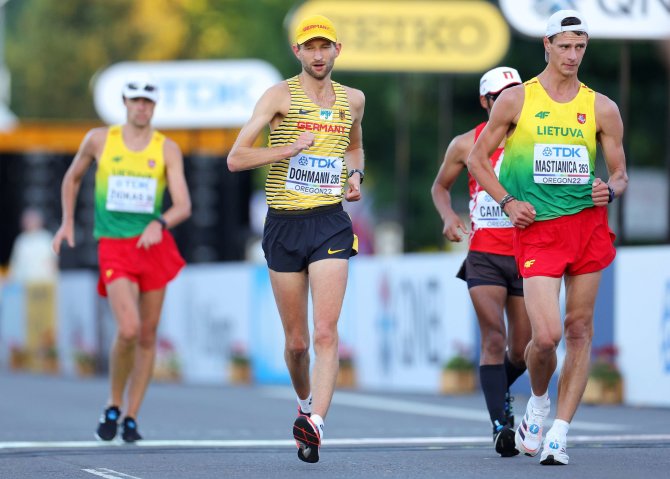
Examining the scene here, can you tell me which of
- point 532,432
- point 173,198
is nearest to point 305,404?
point 532,432

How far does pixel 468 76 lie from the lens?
41.7 metres

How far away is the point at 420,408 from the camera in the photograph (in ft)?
52.7

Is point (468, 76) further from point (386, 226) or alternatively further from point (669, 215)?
point (669, 215)

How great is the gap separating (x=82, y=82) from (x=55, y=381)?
4257 cm

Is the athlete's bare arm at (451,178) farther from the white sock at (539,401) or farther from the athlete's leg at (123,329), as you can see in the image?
the athlete's leg at (123,329)

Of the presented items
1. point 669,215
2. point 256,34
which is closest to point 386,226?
point 256,34

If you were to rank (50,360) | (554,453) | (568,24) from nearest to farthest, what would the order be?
(554,453) → (568,24) → (50,360)

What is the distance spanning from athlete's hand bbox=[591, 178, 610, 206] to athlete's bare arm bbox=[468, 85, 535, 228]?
0.31 meters

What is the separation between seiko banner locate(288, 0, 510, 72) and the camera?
25141 millimetres

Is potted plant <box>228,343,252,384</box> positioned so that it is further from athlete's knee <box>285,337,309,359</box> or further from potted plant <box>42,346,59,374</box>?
athlete's knee <box>285,337,309,359</box>

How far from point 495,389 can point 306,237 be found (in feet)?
4.63

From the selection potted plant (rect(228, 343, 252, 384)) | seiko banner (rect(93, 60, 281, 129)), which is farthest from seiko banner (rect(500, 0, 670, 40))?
seiko banner (rect(93, 60, 281, 129))

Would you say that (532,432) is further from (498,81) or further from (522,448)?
(498,81)

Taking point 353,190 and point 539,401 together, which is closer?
point 539,401
